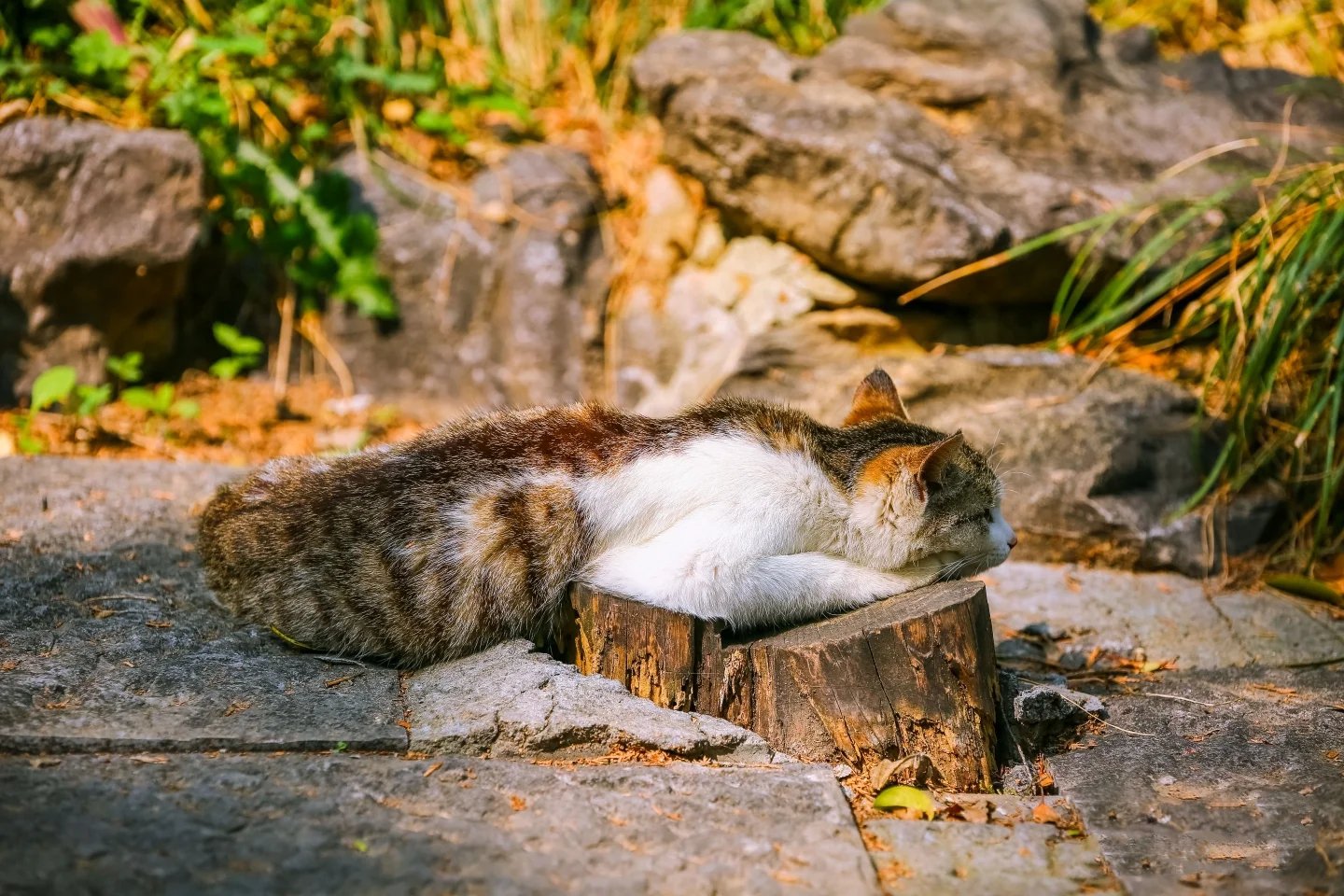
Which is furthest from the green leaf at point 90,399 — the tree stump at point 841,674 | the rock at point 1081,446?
the tree stump at point 841,674

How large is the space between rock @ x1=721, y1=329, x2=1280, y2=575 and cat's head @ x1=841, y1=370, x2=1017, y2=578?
142 centimetres

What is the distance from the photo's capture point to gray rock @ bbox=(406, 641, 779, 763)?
108 inches

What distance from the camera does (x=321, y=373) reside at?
654 centimetres

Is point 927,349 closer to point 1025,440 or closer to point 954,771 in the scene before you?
point 1025,440

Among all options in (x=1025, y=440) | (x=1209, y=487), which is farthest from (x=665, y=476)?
(x=1209, y=487)

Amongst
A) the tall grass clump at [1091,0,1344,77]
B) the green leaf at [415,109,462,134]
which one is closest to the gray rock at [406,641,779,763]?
the green leaf at [415,109,462,134]

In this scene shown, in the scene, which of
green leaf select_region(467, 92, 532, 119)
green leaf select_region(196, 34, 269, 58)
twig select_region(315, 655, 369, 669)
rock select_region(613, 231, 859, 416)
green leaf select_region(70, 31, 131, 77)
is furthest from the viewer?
green leaf select_region(467, 92, 532, 119)

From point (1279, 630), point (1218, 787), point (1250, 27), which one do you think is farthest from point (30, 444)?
point (1250, 27)

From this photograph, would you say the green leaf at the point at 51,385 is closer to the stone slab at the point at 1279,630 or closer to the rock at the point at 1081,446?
the rock at the point at 1081,446

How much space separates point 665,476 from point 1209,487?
3.01 meters

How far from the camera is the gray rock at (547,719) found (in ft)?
9.04

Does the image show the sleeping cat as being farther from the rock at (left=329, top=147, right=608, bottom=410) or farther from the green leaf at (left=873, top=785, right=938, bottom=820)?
the rock at (left=329, top=147, right=608, bottom=410)

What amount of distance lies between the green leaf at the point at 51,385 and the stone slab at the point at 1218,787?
14.5ft

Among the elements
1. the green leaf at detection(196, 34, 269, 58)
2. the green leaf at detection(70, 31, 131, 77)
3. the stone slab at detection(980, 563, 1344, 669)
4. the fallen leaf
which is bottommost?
the stone slab at detection(980, 563, 1344, 669)
